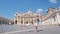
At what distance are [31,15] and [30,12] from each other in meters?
3.60

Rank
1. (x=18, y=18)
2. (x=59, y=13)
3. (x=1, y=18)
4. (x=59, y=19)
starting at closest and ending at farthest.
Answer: (x=59, y=19) < (x=59, y=13) < (x=18, y=18) < (x=1, y=18)

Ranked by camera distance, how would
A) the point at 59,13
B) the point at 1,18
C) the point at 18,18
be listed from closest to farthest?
the point at 59,13 → the point at 18,18 → the point at 1,18

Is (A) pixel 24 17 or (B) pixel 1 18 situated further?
(B) pixel 1 18

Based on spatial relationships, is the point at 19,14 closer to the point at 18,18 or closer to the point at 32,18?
the point at 18,18

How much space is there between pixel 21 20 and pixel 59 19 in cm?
7683

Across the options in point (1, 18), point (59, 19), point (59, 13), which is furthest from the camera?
point (1, 18)

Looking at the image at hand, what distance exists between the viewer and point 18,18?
126 m

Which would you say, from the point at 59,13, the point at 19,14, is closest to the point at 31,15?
the point at 19,14

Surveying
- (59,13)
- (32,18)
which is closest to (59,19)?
(59,13)

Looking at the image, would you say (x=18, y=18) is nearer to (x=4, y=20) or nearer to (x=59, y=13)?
(x=4, y=20)

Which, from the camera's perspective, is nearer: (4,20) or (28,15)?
(28,15)

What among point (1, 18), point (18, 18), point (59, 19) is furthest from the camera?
point (1, 18)

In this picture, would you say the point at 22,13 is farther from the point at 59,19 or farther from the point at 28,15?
the point at 59,19

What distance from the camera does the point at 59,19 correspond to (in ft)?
168
